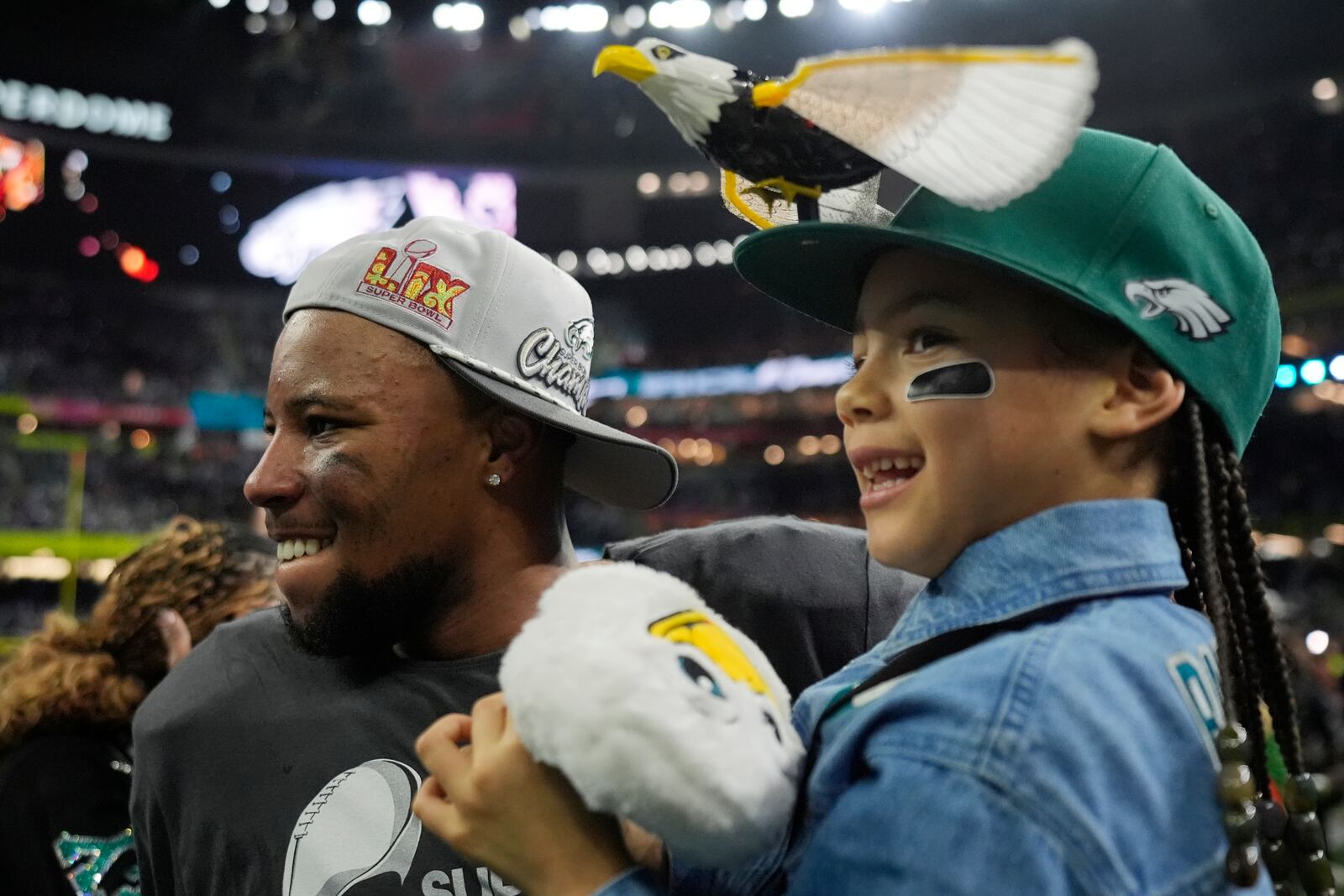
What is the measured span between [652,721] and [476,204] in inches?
869

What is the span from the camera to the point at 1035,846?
2.44 feet

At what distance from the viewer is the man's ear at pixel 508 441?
1721 mm

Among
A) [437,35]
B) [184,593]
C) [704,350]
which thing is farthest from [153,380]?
[184,593]

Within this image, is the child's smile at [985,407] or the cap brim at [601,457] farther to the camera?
the cap brim at [601,457]

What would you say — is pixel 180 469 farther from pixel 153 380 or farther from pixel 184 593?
pixel 184 593

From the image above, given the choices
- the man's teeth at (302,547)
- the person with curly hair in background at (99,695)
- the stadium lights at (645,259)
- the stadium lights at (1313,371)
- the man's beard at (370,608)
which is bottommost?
the stadium lights at (645,259)

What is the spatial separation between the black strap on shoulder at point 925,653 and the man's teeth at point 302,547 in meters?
0.89

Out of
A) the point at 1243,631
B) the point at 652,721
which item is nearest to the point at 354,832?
the point at 652,721

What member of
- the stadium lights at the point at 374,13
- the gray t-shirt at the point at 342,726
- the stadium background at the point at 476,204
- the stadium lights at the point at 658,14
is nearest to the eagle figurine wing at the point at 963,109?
the gray t-shirt at the point at 342,726

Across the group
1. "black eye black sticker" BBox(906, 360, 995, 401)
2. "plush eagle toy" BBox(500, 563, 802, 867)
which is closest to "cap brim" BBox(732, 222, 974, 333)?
"black eye black sticker" BBox(906, 360, 995, 401)

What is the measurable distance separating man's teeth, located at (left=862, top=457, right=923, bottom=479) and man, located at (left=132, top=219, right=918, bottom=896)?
69 cm

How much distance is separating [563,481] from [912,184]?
0.95 m

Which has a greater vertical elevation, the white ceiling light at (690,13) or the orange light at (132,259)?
the white ceiling light at (690,13)

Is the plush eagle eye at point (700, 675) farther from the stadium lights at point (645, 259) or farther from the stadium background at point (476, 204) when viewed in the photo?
the stadium lights at point (645, 259)
